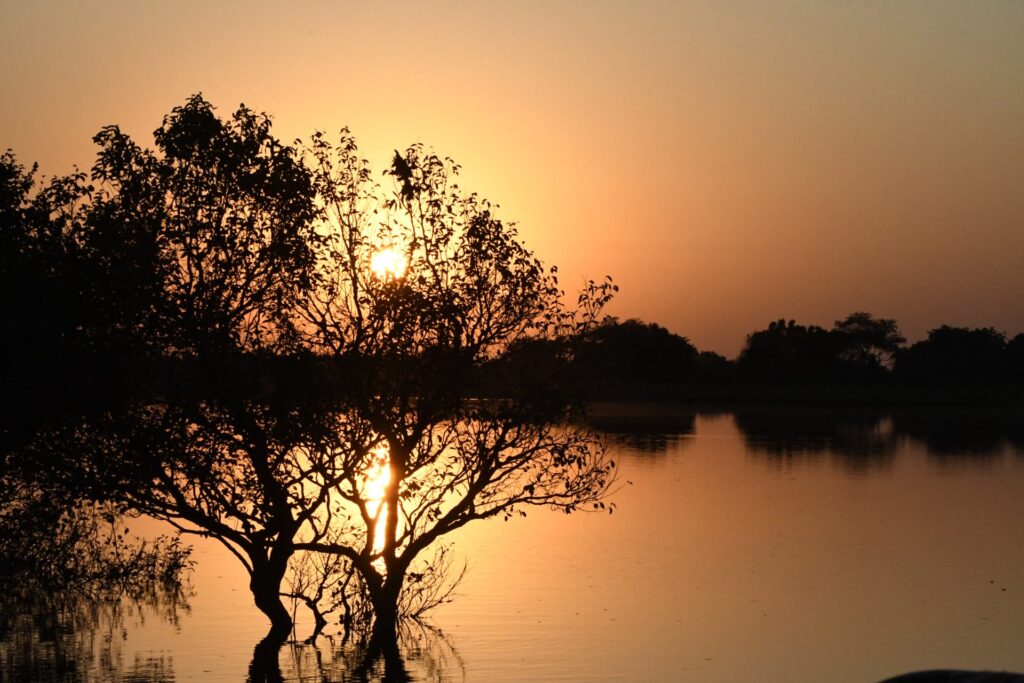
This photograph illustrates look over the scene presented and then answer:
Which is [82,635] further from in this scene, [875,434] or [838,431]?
[838,431]

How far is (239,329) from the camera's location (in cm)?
2523

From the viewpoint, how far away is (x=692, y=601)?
3906cm

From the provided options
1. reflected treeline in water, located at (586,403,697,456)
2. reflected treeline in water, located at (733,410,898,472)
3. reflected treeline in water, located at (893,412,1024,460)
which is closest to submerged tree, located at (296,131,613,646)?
reflected treeline in water, located at (586,403,697,456)

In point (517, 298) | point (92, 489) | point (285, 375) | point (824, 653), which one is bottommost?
point (824, 653)

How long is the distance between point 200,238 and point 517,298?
730 centimetres

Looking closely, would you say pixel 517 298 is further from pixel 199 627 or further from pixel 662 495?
pixel 662 495

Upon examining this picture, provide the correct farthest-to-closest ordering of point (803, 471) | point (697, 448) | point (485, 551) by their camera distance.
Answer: point (697, 448) < point (803, 471) < point (485, 551)

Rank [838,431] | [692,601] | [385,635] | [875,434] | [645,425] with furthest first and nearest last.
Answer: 1. [645,425]
2. [838,431]
3. [875,434]
4. [692,601]
5. [385,635]

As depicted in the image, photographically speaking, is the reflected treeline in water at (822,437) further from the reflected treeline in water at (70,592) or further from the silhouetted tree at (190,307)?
the silhouetted tree at (190,307)

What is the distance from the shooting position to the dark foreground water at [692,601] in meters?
29.4

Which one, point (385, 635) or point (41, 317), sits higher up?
point (41, 317)

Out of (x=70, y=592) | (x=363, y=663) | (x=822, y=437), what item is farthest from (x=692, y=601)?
(x=822, y=437)

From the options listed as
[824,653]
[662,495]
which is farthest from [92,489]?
[662,495]

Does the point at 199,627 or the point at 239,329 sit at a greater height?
the point at 239,329
